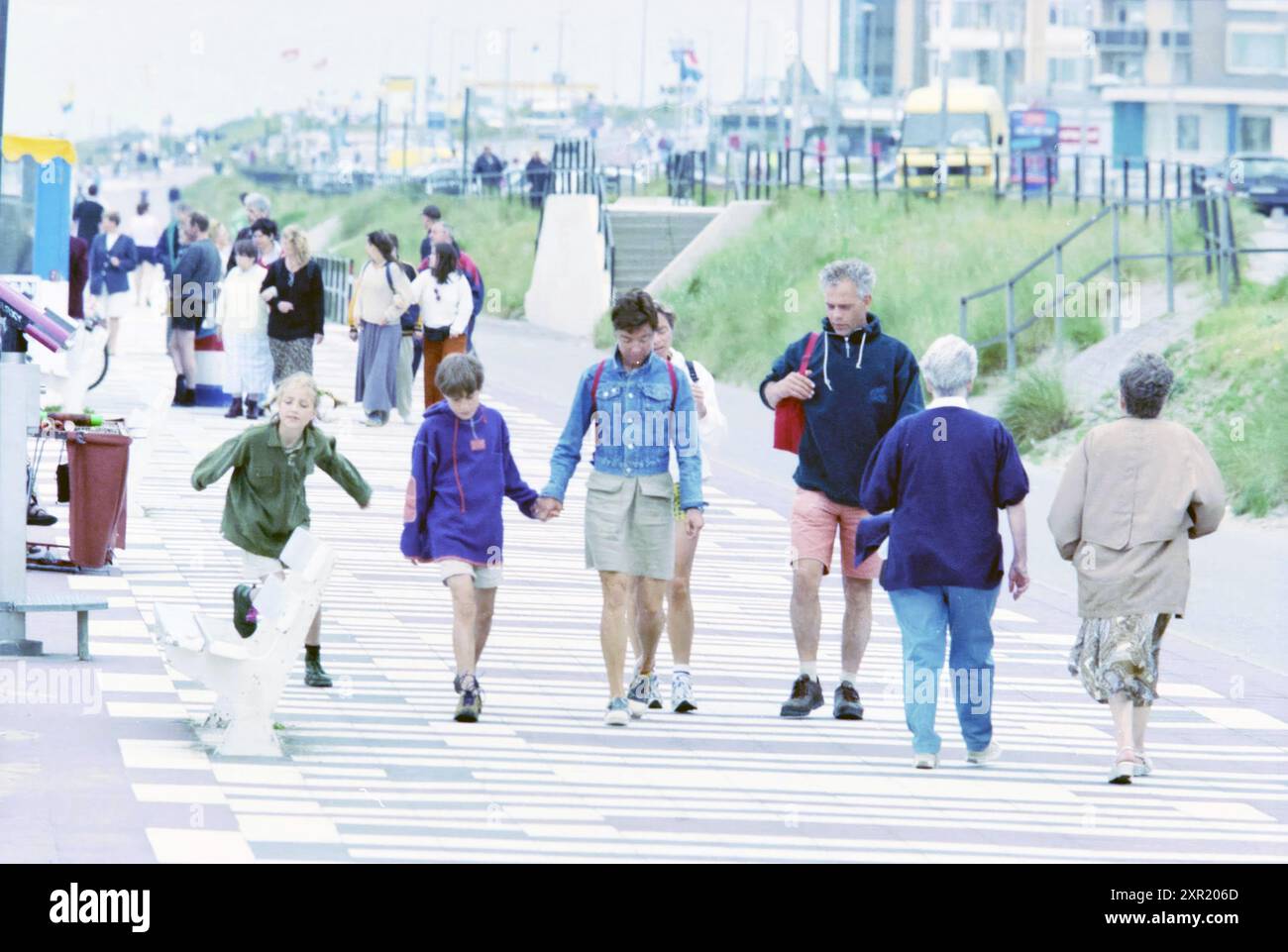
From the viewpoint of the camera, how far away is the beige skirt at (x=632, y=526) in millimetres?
9227

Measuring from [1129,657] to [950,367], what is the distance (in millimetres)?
1226

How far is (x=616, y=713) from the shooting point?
30.5 ft

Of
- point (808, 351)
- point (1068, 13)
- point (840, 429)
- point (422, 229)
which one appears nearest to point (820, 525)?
point (840, 429)

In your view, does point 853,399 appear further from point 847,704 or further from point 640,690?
point 640,690

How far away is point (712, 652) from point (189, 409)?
1201 cm

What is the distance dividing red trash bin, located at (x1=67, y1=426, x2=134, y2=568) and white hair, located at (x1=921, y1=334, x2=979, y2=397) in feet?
16.9

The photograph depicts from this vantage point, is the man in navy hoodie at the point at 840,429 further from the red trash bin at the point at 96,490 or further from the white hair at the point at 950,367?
the red trash bin at the point at 96,490

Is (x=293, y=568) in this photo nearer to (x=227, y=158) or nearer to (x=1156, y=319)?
(x=1156, y=319)

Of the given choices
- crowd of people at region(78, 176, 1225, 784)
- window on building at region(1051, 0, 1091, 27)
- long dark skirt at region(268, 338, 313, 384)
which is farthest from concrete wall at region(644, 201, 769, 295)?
window on building at region(1051, 0, 1091, 27)

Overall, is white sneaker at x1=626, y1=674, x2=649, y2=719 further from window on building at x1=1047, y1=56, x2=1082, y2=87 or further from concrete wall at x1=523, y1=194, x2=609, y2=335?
window on building at x1=1047, y1=56, x2=1082, y2=87

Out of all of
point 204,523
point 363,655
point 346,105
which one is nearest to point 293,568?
point 363,655

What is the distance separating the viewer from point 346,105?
575ft

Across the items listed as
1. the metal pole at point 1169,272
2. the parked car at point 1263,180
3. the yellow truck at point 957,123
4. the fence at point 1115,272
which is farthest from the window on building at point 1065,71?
the metal pole at point 1169,272
